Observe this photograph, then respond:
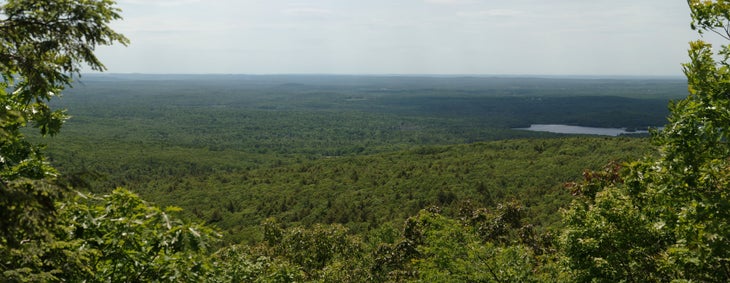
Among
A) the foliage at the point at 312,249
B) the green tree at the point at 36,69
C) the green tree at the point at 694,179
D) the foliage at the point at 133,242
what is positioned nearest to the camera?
the green tree at the point at 36,69

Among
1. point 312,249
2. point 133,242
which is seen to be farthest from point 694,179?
point 312,249

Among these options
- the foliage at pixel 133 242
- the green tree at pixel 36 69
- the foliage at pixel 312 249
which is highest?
the green tree at pixel 36 69

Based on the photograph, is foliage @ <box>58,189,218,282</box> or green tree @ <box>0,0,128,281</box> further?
foliage @ <box>58,189,218,282</box>

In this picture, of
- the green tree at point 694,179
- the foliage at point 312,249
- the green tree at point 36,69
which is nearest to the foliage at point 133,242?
the green tree at point 36,69

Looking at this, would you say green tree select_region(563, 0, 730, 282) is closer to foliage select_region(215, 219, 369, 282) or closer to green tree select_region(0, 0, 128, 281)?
green tree select_region(0, 0, 128, 281)

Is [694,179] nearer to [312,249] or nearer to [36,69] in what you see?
[36,69]

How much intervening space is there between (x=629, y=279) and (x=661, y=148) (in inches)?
205

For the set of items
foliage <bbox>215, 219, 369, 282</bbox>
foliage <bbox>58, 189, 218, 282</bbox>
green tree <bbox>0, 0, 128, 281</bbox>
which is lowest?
foliage <bbox>215, 219, 369, 282</bbox>

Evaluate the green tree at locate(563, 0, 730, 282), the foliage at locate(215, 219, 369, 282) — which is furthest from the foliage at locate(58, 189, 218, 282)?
the foliage at locate(215, 219, 369, 282)

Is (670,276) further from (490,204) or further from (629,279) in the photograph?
(490,204)

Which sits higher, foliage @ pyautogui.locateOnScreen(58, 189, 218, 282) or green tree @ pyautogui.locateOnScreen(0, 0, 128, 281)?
green tree @ pyautogui.locateOnScreen(0, 0, 128, 281)

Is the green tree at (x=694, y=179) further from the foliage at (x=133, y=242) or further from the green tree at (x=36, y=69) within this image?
the green tree at (x=36, y=69)

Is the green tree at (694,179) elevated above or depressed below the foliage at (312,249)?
above

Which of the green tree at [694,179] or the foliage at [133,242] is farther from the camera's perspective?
the green tree at [694,179]
